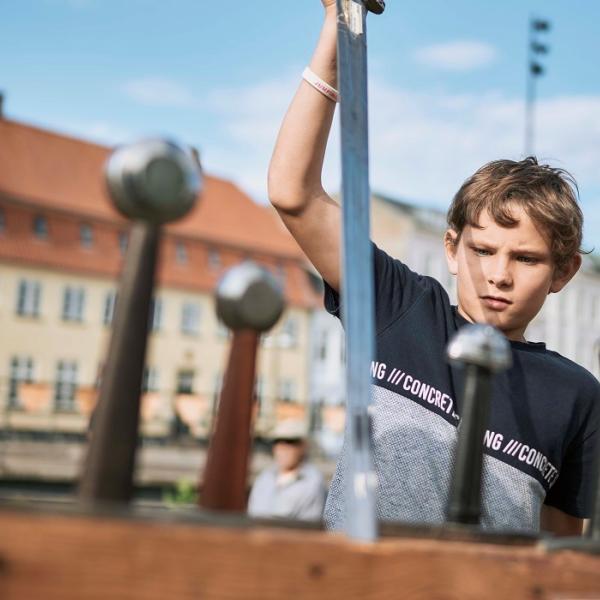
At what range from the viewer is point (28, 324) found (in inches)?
1419

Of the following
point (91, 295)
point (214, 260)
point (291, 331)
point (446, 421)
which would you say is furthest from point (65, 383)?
point (446, 421)

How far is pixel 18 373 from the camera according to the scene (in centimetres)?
3631

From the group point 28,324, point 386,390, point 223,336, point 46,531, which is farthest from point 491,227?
point 223,336

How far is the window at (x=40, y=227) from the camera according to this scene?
3760 cm

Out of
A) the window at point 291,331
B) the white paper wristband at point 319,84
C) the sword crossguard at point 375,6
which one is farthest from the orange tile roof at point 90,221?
the sword crossguard at point 375,6

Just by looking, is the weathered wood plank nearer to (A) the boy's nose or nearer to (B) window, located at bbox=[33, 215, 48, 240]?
(A) the boy's nose

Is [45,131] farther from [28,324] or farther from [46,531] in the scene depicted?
[46,531]

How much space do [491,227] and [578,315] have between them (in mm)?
44700

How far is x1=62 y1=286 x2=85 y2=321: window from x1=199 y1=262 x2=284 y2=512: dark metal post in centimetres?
3690

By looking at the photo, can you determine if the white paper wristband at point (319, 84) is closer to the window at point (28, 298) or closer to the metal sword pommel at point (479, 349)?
the metal sword pommel at point (479, 349)

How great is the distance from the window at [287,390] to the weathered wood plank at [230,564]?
40.5 meters

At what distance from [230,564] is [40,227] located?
128 feet

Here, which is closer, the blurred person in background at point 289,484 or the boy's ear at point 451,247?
the boy's ear at point 451,247

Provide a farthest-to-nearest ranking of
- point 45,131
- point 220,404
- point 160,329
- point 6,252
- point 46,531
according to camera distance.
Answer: point 45,131
point 160,329
point 6,252
point 220,404
point 46,531
